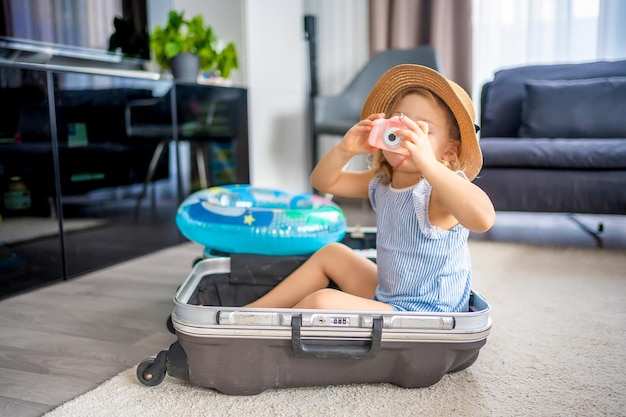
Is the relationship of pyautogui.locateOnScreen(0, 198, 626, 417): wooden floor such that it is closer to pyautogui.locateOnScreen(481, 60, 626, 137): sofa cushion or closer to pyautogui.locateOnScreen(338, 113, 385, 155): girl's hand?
pyautogui.locateOnScreen(338, 113, 385, 155): girl's hand

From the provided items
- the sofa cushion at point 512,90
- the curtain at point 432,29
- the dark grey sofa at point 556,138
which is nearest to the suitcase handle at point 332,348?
the dark grey sofa at point 556,138

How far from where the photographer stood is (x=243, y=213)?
1456 millimetres

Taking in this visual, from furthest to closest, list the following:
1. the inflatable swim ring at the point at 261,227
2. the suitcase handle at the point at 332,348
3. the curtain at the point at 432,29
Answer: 1. the curtain at the point at 432,29
2. the inflatable swim ring at the point at 261,227
3. the suitcase handle at the point at 332,348

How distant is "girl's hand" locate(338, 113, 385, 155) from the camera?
42.9 inches

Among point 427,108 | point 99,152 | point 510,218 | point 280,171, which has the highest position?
point 427,108

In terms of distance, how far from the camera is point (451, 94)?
1059 millimetres

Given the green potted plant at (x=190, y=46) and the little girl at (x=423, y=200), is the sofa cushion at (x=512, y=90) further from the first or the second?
the little girl at (x=423, y=200)

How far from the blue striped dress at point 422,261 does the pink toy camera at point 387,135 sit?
0.11 metres

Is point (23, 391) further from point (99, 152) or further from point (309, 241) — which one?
point (99, 152)

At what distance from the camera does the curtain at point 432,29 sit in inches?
120

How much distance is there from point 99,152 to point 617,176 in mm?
1818

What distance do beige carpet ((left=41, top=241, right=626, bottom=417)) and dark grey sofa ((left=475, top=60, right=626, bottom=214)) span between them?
728 millimetres

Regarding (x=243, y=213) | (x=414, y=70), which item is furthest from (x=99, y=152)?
(x=414, y=70)

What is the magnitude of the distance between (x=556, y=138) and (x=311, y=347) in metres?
1.92
